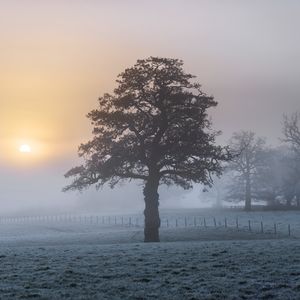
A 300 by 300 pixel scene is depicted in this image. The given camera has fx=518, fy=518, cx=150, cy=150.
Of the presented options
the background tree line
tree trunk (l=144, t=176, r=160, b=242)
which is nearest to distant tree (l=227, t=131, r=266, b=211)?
the background tree line

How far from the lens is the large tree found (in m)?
40.7

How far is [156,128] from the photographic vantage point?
40.8m

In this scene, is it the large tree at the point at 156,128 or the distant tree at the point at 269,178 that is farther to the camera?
the distant tree at the point at 269,178

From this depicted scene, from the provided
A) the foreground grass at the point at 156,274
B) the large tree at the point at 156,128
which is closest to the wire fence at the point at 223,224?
the large tree at the point at 156,128

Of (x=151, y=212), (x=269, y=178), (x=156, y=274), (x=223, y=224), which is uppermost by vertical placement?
(x=269, y=178)

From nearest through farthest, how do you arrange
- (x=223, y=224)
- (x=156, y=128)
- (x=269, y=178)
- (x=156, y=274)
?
(x=156, y=274) → (x=156, y=128) → (x=223, y=224) → (x=269, y=178)

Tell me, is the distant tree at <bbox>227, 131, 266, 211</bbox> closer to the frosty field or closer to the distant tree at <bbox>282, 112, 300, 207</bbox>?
the distant tree at <bbox>282, 112, 300, 207</bbox>

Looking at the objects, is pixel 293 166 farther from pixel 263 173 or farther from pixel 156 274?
pixel 156 274

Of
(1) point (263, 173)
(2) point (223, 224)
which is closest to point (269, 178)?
(1) point (263, 173)

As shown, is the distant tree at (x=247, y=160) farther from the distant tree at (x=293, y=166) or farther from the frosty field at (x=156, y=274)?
the frosty field at (x=156, y=274)

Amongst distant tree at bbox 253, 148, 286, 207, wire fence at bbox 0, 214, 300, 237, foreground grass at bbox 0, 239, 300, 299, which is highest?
distant tree at bbox 253, 148, 286, 207

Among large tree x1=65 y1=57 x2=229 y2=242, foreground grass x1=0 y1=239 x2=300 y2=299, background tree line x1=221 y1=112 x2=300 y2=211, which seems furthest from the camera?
background tree line x1=221 y1=112 x2=300 y2=211

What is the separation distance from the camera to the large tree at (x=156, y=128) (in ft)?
133

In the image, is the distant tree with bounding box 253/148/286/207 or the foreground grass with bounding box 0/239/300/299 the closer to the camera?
the foreground grass with bounding box 0/239/300/299
